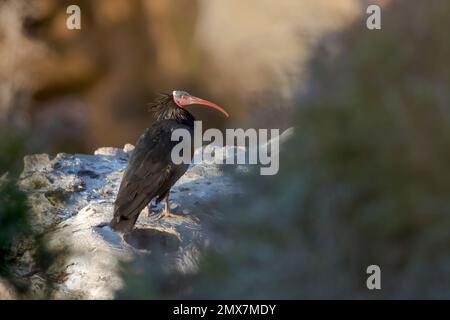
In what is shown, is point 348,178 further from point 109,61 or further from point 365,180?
point 109,61

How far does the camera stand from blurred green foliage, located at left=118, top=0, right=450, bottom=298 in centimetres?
439

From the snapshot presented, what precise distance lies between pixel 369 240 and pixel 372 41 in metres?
0.99

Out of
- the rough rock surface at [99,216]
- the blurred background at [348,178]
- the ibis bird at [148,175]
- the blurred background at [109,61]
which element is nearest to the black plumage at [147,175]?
the ibis bird at [148,175]

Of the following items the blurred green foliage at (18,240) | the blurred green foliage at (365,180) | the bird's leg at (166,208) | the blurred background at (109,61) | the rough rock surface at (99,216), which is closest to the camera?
the blurred green foliage at (365,180)

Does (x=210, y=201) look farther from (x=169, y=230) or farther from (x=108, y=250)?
(x=108, y=250)

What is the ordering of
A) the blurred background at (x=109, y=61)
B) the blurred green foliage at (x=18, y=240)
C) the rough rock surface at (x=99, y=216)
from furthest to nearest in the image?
1. the blurred background at (x=109, y=61)
2. the rough rock surface at (x=99, y=216)
3. the blurred green foliage at (x=18, y=240)

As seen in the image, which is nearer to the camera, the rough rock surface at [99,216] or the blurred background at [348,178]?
the blurred background at [348,178]

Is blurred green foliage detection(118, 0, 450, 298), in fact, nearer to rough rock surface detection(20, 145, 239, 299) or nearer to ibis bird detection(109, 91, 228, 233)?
rough rock surface detection(20, 145, 239, 299)

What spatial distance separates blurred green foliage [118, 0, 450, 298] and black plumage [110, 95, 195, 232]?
3261mm

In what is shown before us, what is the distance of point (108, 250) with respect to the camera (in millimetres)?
7500

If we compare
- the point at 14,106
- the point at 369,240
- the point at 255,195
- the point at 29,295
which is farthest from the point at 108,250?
the point at 14,106

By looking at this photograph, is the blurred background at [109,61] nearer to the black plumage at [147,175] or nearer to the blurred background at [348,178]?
the black plumage at [147,175]

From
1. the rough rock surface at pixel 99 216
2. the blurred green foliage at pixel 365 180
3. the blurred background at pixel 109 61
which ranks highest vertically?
the blurred background at pixel 109 61

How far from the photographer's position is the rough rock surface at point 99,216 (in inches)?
278
